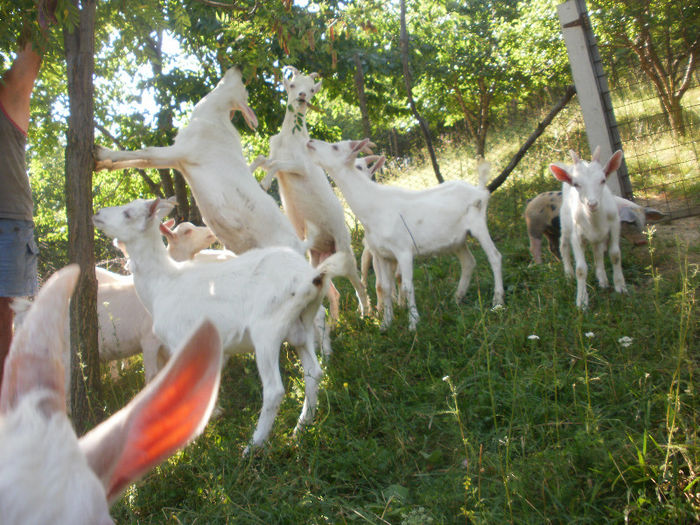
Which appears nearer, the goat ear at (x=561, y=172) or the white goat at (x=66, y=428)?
the white goat at (x=66, y=428)

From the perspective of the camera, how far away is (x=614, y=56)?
7.90 meters

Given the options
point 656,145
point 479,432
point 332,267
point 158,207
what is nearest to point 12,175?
point 158,207

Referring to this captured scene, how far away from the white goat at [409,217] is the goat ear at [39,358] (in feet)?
16.2

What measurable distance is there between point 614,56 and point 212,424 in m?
6.62

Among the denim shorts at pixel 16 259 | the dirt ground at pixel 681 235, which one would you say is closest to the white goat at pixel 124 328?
the denim shorts at pixel 16 259

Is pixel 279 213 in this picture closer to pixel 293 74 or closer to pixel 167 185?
pixel 293 74

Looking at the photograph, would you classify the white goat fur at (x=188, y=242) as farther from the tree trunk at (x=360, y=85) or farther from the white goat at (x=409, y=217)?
the tree trunk at (x=360, y=85)

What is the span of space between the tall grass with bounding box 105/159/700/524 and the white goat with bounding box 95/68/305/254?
122cm

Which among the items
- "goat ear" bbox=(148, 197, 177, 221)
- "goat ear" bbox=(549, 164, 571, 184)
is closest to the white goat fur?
"goat ear" bbox=(148, 197, 177, 221)

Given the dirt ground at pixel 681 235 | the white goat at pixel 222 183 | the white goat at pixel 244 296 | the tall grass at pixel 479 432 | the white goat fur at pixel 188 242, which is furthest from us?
the white goat fur at pixel 188 242

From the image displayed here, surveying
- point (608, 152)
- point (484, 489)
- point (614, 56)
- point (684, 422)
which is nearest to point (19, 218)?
point (484, 489)

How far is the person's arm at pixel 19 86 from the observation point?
12.9 ft

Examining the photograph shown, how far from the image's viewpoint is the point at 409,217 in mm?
6258

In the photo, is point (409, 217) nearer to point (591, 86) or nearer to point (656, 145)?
point (591, 86)
